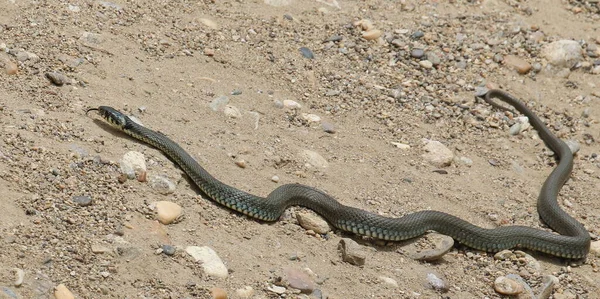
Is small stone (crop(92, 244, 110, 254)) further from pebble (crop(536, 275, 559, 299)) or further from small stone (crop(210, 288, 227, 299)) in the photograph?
pebble (crop(536, 275, 559, 299))

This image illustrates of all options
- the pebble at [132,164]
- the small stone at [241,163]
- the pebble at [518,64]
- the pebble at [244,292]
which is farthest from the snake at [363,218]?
the pebble at [518,64]

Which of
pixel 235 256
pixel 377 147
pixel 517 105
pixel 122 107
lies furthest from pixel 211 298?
pixel 517 105

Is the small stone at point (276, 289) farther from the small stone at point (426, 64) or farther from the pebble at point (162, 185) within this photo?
the small stone at point (426, 64)

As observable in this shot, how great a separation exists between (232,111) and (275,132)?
0.67m

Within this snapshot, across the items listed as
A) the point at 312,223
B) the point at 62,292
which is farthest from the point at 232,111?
the point at 62,292

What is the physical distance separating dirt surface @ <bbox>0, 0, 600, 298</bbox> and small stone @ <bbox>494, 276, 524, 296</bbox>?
0.27ft

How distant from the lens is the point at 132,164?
10.1 meters

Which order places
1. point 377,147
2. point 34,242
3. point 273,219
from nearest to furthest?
point 34,242 < point 273,219 < point 377,147

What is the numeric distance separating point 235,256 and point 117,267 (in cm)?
140

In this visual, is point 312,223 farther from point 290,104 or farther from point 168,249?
point 290,104

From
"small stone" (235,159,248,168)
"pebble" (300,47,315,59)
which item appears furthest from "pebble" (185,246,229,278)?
"pebble" (300,47,315,59)

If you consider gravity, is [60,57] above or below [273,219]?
above

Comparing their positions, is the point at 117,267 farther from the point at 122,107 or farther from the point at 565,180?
the point at 565,180

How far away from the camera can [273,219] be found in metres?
10.3
